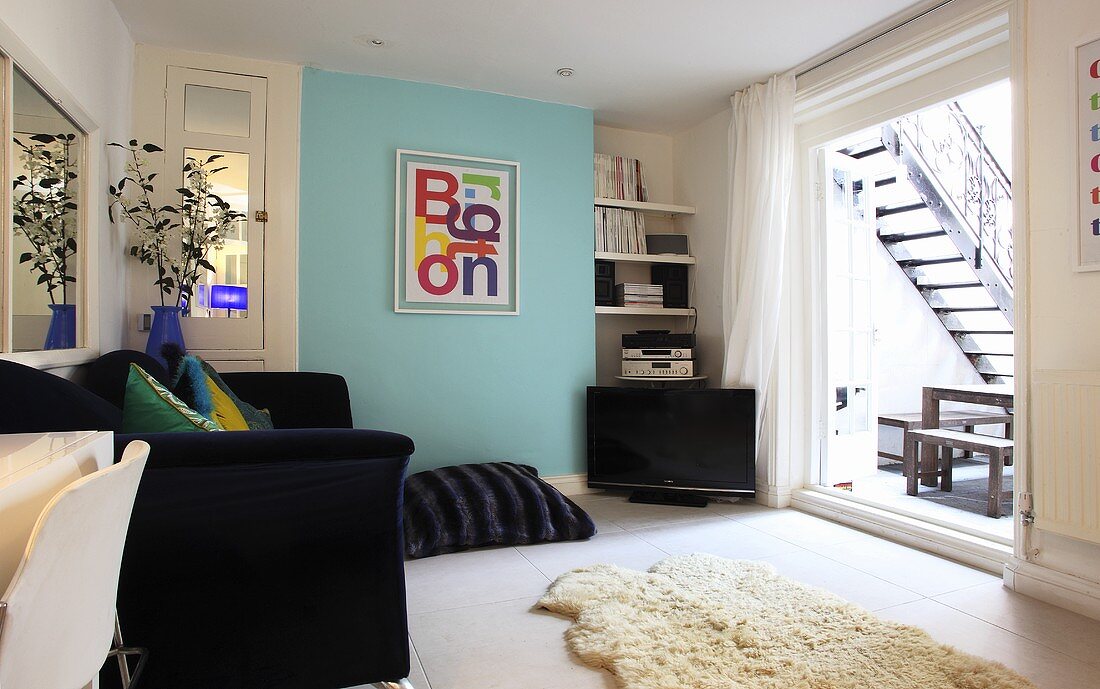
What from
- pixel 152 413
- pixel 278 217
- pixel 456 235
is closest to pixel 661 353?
pixel 456 235

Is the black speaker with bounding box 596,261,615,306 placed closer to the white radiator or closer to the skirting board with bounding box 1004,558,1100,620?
the white radiator

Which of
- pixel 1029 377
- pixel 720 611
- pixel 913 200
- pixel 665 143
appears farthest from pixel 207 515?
pixel 913 200

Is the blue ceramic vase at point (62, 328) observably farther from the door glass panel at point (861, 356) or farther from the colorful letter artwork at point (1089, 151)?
the door glass panel at point (861, 356)

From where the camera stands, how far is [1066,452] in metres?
2.31

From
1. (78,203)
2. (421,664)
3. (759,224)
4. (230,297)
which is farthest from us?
(759,224)

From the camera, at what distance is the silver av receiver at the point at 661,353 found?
4.08 m

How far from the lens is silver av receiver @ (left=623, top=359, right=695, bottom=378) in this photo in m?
4.07

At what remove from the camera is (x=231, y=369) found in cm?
343

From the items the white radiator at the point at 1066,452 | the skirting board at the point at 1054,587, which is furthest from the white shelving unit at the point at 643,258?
the skirting board at the point at 1054,587

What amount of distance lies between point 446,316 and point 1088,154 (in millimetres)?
2967

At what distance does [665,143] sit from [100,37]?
11.2ft

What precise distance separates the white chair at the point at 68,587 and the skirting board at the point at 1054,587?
2893 millimetres

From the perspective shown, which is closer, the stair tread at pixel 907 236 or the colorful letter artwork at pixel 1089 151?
the colorful letter artwork at pixel 1089 151

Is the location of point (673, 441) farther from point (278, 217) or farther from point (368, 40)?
point (368, 40)
